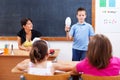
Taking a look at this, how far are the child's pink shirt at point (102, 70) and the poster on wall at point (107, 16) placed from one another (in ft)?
7.88

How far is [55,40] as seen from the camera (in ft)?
14.8

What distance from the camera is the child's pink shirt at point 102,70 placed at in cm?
199

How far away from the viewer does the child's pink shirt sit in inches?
78.5

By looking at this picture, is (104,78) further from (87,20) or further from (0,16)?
(0,16)

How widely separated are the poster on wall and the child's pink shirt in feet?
7.88

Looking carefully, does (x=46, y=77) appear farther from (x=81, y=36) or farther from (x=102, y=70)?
(x=81, y=36)

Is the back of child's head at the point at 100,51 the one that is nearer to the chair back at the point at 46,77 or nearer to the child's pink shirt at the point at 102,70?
the child's pink shirt at the point at 102,70

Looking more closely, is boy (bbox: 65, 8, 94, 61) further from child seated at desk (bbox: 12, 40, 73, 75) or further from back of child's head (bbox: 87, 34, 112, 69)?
back of child's head (bbox: 87, 34, 112, 69)

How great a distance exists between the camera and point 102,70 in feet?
6.54

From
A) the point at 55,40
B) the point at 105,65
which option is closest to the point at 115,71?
the point at 105,65

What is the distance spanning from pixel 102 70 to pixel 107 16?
2543 mm

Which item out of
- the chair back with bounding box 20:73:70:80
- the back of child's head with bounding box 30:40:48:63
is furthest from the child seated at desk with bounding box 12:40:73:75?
the chair back with bounding box 20:73:70:80

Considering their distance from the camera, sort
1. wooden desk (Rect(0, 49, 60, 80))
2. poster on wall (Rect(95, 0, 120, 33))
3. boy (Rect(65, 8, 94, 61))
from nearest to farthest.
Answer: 1. wooden desk (Rect(0, 49, 60, 80))
2. boy (Rect(65, 8, 94, 61))
3. poster on wall (Rect(95, 0, 120, 33))

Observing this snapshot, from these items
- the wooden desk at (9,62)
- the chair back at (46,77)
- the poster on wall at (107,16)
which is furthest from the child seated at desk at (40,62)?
the poster on wall at (107,16)
